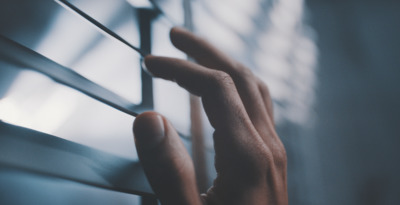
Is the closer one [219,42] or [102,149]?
[102,149]

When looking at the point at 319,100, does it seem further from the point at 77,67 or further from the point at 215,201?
the point at 77,67

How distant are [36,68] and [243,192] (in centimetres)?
53

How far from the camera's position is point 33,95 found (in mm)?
484

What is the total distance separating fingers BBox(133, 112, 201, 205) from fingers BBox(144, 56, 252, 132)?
221 millimetres

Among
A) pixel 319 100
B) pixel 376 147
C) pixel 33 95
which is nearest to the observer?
pixel 33 95

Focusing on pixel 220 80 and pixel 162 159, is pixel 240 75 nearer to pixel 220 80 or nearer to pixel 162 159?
pixel 220 80

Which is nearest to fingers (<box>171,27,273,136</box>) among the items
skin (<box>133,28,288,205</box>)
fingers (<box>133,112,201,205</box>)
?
skin (<box>133,28,288,205</box>)

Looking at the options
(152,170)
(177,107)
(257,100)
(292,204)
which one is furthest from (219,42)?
(292,204)

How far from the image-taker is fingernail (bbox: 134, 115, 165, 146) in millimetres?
536

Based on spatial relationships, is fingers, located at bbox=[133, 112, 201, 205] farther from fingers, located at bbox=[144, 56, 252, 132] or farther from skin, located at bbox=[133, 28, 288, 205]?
fingers, located at bbox=[144, 56, 252, 132]

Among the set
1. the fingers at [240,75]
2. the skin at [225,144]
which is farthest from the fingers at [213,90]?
the fingers at [240,75]

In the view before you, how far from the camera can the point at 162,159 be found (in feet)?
1.82

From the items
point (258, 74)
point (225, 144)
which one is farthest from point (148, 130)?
point (258, 74)

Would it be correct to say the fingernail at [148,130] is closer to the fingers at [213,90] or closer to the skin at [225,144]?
the skin at [225,144]
